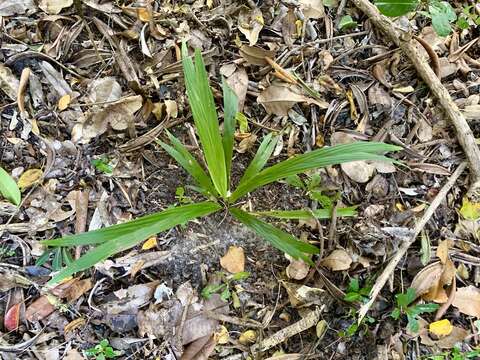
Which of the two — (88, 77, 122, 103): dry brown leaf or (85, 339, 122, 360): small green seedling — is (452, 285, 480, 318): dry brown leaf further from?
(88, 77, 122, 103): dry brown leaf

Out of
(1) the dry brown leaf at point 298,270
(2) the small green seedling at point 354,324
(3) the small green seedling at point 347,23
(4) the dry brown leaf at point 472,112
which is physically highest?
(3) the small green seedling at point 347,23

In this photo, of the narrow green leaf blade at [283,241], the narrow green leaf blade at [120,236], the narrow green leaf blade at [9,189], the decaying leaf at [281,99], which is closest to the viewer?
the narrow green leaf blade at [120,236]

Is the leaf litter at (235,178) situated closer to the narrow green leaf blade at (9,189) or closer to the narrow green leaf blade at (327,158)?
the narrow green leaf blade at (9,189)

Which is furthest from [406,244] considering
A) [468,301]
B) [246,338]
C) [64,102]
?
[64,102]

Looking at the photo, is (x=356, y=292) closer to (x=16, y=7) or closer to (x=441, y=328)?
(x=441, y=328)

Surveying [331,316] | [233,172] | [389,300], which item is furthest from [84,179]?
[389,300]

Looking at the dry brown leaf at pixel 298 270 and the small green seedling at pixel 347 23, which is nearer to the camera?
the dry brown leaf at pixel 298 270

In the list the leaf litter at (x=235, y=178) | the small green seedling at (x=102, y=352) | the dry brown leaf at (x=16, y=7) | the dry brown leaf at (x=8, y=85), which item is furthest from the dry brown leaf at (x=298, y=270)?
the dry brown leaf at (x=16, y=7)
